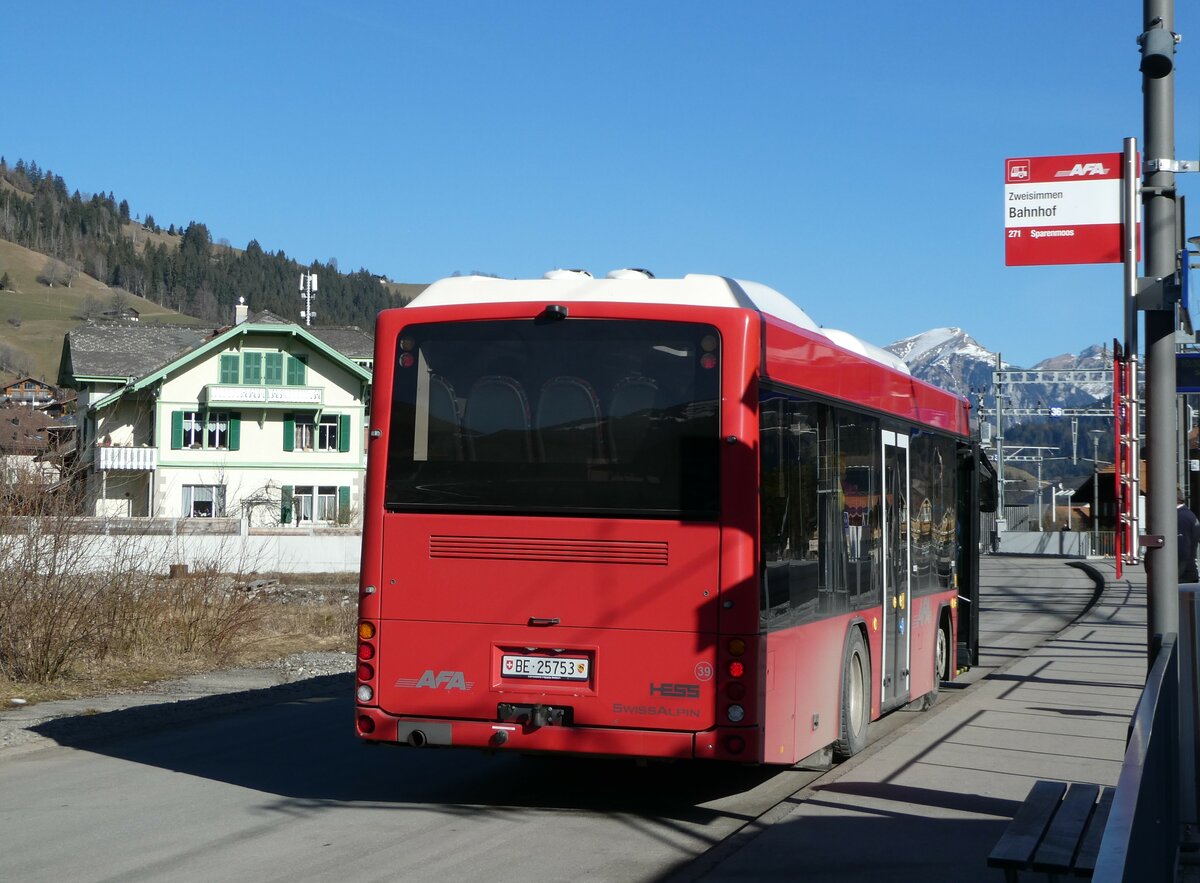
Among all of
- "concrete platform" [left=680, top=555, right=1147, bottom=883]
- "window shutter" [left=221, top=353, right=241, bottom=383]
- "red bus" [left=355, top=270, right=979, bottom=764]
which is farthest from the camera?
"window shutter" [left=221, top=353, right=241, bottom=383]

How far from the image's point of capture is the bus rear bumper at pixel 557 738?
27.5 feet

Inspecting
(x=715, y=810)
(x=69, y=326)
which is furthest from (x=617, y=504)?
(x=69, y=326)

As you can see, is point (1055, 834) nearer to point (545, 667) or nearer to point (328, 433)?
point (545, 667)

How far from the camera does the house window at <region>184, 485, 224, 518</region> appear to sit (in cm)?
6122

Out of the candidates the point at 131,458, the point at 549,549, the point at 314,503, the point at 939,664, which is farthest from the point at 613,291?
the point at 314,503

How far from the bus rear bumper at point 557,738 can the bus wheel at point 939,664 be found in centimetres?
631

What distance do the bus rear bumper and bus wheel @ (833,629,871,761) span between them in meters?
2.31

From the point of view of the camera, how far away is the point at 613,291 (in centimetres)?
913

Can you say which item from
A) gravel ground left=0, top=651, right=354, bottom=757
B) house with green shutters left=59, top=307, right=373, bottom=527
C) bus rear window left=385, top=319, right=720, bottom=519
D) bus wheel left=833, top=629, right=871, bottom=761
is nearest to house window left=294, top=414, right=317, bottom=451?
house with green shutters left=59, top=307, right=373, bottom=527

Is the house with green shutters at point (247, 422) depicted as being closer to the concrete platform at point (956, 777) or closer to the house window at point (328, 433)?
the house window at point (328, 433)

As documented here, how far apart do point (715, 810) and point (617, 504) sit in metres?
2.12

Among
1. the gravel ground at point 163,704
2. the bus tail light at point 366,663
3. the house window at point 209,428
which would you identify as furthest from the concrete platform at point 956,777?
the house window at point 209,428

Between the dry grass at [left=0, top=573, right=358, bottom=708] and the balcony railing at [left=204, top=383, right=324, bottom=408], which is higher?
the balcony railing at [left=204, top=383, right=324, bottom=408]

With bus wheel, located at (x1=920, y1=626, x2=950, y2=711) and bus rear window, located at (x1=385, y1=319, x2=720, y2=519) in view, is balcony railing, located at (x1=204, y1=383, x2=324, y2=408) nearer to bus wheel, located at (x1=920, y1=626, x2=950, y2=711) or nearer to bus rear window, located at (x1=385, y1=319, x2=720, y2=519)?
bus wheel, located at (x1=920, y1=626, x2=950, y2=711)
